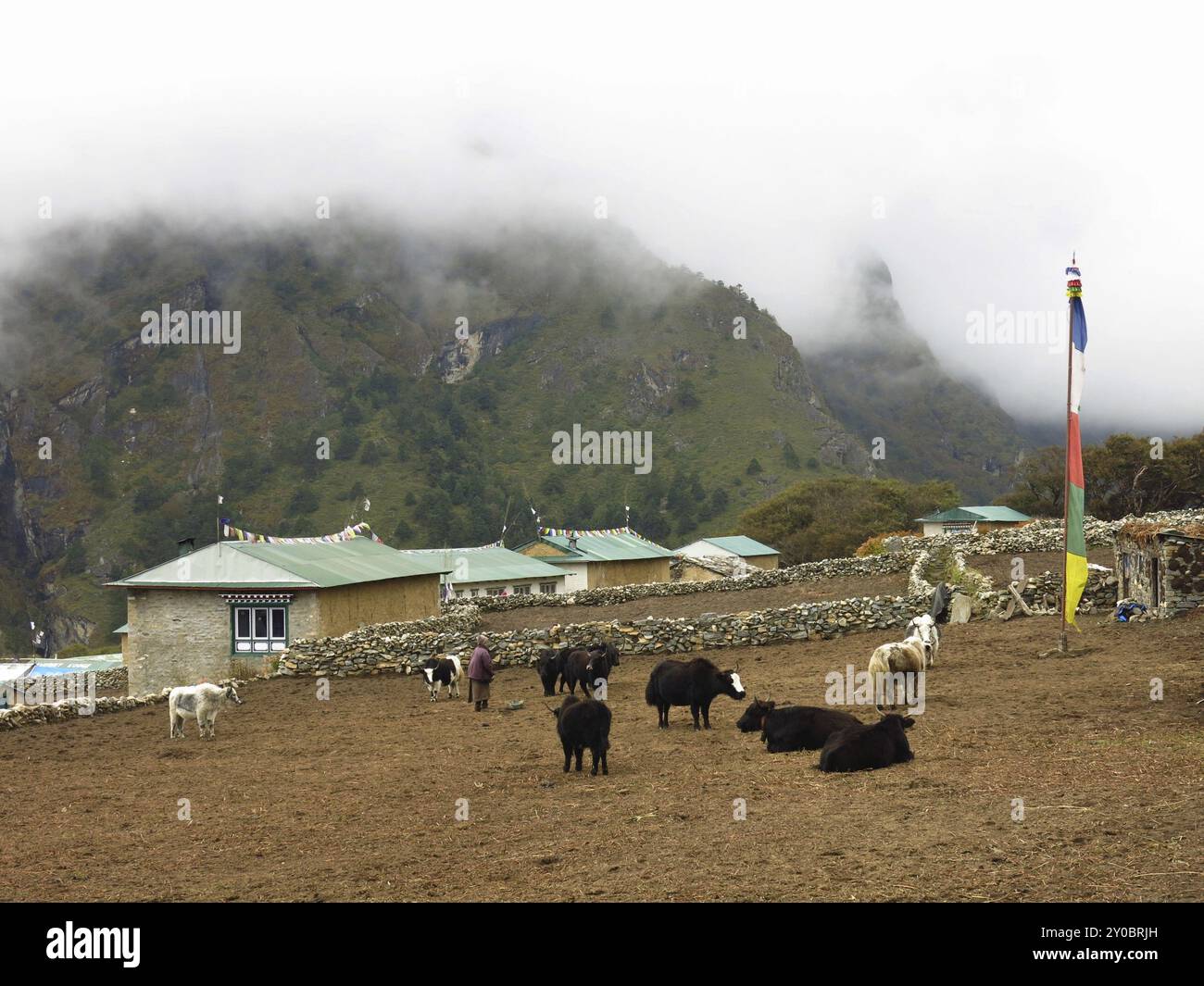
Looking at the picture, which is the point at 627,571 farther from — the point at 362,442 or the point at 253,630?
the point at 362,442

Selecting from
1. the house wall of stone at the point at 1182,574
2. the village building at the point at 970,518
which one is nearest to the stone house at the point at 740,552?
the village building at the point at 970,518

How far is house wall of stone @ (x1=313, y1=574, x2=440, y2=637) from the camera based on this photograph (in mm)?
34188

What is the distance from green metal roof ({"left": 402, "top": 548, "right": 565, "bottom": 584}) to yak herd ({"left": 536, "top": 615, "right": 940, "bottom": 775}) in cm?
5110

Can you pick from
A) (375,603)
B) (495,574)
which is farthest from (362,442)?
(375,603)

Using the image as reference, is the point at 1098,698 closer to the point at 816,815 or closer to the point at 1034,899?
the point at 816,815

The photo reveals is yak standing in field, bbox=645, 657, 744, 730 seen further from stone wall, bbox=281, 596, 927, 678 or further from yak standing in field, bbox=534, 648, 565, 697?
stone wall, bbox=281, 596, 927, 678

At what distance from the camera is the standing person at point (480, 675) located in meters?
22.3

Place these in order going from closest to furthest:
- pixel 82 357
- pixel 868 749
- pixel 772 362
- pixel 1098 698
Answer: pixel 868 749
pixel 1098 698
pixel 772 362
pixel 82 357

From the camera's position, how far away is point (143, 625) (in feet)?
112

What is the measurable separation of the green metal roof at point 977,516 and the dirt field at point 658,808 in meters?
69.5

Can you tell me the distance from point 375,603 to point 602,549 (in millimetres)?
46123

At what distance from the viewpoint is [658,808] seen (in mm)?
11656
